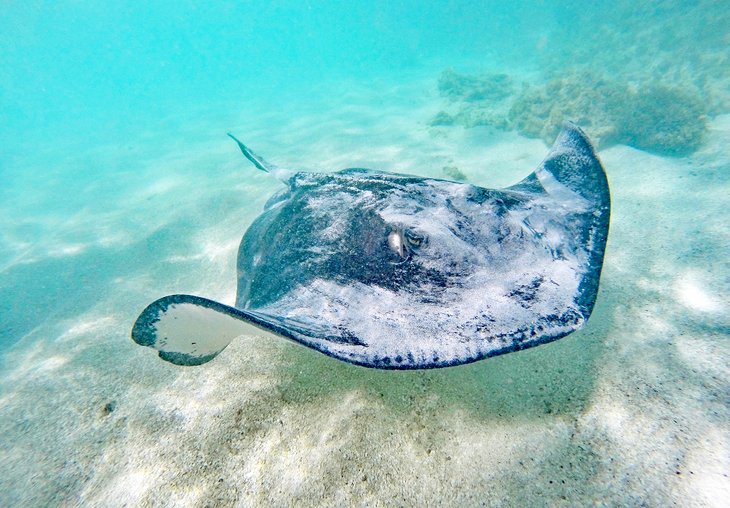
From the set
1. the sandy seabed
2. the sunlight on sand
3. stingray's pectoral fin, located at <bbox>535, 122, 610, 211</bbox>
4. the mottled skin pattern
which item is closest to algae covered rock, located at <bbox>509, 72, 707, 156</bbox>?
the sandy seabed

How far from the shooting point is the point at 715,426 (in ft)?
6.65

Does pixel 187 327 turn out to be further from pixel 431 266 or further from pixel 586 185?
pixel 586 185

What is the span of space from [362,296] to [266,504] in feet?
4.68

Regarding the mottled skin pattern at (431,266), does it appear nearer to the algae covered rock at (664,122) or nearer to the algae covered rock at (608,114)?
the algae covered rock at (664,122)

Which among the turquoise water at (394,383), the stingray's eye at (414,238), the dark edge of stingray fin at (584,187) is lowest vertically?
the turquoise water at (394,383)

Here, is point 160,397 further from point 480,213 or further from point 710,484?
point 710,484

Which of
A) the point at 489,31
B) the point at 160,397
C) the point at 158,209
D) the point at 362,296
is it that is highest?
the point at 489,31

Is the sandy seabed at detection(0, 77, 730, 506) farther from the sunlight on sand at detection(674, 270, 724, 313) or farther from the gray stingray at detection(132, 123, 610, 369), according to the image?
the gray stingray at detection(132, 123, 610, 369)

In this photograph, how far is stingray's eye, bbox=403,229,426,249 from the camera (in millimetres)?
2371

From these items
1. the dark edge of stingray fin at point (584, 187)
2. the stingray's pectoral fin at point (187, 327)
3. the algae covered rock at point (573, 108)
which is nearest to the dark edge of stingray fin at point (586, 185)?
the dark edge of stingray fin at point (584, 187)

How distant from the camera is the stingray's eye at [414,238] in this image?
7.78ft

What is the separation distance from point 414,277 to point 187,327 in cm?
158

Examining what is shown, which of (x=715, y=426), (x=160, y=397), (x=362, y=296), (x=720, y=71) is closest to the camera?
(x=715, y=426)

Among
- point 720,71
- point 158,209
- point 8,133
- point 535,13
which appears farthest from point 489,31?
point 8,133
